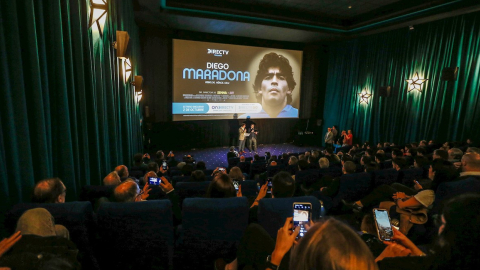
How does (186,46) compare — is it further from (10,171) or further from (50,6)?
(10,171)

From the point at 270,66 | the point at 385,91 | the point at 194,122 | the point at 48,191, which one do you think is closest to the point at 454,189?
the point at 48,191

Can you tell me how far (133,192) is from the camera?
2.22 metres

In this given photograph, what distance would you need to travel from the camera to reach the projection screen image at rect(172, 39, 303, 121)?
10.5 m

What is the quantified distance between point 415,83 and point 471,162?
8550mm

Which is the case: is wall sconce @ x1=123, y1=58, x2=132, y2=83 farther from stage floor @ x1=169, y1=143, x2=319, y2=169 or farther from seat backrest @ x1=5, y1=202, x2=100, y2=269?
seat backrest @ x1=5, y1=202, x2=100, y2=269

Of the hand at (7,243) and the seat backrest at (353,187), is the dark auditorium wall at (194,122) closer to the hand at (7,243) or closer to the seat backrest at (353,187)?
the seat backrest at (353,187)

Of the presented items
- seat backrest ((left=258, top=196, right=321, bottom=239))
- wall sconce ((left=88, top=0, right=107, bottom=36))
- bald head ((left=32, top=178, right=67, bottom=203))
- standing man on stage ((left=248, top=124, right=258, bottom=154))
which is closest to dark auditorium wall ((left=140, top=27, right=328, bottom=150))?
standing man on stage ((left=248, top=124, right=258, bottom=154))

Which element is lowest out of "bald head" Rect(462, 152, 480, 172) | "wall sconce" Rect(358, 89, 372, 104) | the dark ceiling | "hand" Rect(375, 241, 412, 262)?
"hand" Rect(375, 241, 412, 262)

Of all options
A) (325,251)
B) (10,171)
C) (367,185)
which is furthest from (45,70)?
(367,185)

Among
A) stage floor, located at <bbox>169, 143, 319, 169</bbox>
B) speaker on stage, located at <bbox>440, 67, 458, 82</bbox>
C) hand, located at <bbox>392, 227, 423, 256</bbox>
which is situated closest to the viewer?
hand, located at <bbox>392, 227, 423, 256</bbox>

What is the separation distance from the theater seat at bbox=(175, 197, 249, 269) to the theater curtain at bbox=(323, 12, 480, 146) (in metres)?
9.63

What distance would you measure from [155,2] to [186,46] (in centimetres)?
293

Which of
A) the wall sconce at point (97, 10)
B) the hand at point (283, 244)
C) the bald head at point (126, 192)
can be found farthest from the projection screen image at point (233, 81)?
the hand at point (283, 244)

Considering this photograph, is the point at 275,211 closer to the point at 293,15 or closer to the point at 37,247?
the point at 37,247
